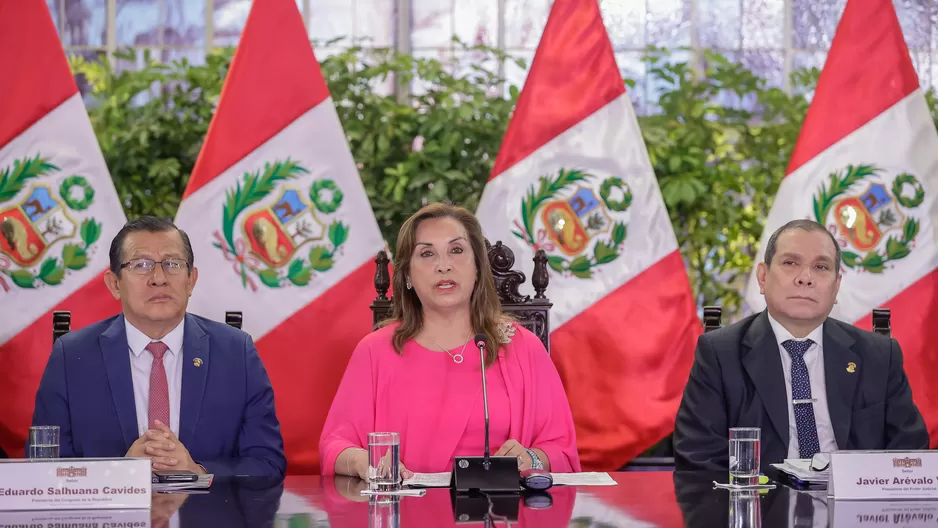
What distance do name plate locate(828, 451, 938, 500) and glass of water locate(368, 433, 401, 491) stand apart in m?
0.86

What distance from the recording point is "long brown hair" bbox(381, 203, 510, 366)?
2.78 meters

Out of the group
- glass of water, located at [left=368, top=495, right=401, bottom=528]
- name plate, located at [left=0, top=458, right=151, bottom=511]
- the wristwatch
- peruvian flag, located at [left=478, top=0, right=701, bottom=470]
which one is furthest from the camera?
peruvian flag, located at [left=478, top=0, right=701, bottom=470]

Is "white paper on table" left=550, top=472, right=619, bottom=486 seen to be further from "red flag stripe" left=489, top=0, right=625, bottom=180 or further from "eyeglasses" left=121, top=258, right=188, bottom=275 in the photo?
"red flag stripe" left=489, top=0, right=625, bottom=180

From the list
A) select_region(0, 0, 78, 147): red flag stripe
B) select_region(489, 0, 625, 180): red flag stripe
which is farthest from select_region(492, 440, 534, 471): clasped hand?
select_region(0, 0, 78, 147): red flag stripe

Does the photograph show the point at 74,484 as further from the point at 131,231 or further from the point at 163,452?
the point at 131,231

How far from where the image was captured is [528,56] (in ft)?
17.3

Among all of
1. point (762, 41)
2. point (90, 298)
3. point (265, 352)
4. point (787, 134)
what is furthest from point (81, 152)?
point (762, 41)

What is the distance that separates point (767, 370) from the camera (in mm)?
2787

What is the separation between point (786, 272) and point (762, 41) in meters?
2.78

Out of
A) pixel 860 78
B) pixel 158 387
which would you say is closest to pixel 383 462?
pixel 158 387

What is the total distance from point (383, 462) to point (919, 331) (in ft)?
7.34

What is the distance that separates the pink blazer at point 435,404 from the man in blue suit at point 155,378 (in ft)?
0.87

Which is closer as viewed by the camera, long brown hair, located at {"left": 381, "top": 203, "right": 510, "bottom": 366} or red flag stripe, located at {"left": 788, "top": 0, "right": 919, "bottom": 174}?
long brown hair, located at {"left": 381, "top": 203, "right": 510, "bottom": 366}

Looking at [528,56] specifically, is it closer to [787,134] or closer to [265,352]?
[787,134]
